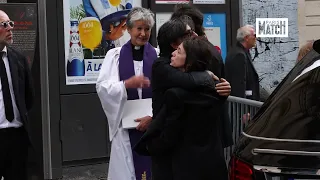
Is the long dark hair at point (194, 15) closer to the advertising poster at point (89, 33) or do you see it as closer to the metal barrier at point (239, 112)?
the metal barrier at point (239, 112)

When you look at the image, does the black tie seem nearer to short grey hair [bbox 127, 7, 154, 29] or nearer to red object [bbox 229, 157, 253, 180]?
short grey hair [bbox 127, 7, 154, 29]

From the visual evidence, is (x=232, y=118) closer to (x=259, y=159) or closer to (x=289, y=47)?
(x=259, y=159)

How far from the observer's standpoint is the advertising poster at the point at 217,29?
8.90 meters

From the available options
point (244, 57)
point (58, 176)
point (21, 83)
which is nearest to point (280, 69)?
point (244, 57)

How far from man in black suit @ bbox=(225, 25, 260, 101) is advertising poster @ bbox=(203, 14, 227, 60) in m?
0.76

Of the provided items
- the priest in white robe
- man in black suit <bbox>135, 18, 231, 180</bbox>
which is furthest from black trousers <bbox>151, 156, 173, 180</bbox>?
the priest in white robe

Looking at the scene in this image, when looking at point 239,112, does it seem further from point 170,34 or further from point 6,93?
point 6,93

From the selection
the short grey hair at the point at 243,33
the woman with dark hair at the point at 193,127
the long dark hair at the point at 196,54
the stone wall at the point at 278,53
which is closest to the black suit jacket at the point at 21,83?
the woman with dark hair at the point at 193,127

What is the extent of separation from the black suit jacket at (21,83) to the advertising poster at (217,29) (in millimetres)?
4084

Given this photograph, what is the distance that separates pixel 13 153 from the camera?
16.9ft

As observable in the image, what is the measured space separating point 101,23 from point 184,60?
4396 millimetres

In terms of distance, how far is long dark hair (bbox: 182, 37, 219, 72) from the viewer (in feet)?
12.9

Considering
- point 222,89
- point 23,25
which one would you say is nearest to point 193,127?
point 222,89

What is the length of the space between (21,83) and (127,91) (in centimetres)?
100
